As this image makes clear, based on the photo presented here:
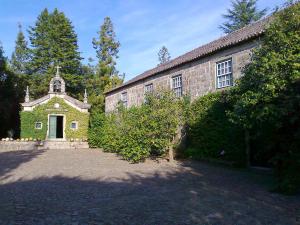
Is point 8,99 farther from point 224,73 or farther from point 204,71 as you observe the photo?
point 224,73

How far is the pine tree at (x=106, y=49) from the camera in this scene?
37.5 metres

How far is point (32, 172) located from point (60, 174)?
1.24 metres

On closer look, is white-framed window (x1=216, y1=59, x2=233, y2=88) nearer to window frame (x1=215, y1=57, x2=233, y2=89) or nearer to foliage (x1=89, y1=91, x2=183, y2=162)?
window frame (x1=215, y1=57, x2=233, y2=89)

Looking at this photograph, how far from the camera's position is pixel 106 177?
1024 centimetres

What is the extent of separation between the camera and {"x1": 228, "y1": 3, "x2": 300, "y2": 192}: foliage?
24.4 ft

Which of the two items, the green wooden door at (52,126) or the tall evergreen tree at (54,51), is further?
the tall evergreen tree at (54,51)

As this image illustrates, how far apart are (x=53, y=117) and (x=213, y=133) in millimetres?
17095

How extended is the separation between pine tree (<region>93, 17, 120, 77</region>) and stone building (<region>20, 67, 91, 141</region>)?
10.3 metres

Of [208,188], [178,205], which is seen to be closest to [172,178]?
[208,188]

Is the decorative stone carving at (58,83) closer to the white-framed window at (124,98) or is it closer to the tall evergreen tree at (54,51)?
the white-framed window at (124,98)

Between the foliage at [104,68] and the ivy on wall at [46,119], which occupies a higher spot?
the foliage at [104,68]

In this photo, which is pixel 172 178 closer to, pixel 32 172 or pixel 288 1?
pixel 32 172

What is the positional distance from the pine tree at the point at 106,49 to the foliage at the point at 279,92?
98.8 feet

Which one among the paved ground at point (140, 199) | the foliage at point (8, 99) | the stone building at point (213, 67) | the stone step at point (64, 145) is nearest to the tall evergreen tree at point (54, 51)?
the foliage at point (8, 99)
